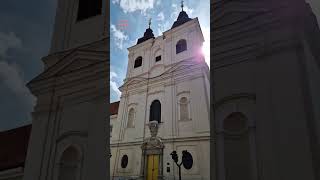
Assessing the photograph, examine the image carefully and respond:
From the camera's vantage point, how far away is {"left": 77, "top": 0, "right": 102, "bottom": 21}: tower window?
4.34 metres

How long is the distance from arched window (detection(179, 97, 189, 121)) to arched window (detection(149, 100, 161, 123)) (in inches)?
10.2

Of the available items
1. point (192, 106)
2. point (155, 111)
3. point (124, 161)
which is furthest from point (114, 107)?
point (192, 106)

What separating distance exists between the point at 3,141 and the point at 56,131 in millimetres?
3347

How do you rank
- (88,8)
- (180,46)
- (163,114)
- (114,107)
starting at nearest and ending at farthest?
(114,107) < (163,114) < (180,46) < (88,8)

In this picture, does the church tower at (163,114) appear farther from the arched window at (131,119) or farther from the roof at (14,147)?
the roof at (14,147)

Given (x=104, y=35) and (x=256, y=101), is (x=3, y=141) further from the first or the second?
(x=256, y=101)

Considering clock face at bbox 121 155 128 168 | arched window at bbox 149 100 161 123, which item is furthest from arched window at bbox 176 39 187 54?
clock face at bbox 121 155 128 168

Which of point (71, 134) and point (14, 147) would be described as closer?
point (71, 134)

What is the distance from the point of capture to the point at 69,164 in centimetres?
374

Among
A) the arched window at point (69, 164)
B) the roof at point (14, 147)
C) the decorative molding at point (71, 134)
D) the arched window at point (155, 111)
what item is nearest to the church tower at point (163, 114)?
the arched window at point (155, 111)

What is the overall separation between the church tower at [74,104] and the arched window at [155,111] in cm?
52

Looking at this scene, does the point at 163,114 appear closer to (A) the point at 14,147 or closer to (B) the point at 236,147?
(B) the point at 236,147

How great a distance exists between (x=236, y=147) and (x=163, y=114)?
94cm

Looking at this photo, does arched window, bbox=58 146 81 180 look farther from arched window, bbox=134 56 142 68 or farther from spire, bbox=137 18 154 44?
spire, bbox=137 18 154 44
